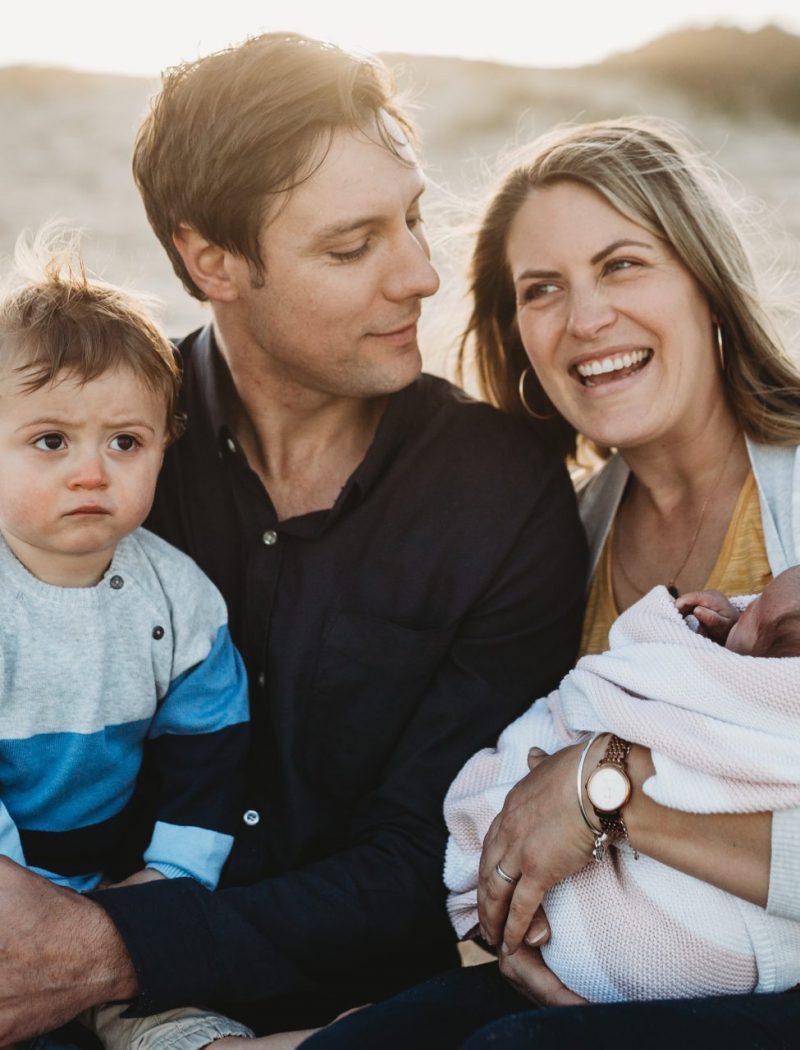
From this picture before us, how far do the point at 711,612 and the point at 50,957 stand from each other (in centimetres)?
127

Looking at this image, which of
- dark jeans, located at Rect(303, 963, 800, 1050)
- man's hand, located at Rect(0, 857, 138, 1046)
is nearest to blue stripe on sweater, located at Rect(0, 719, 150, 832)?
man's hand, located at Rect(0, 857, 138, 1046)

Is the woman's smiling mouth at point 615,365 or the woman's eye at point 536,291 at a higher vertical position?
the woman's eye at point 536,291

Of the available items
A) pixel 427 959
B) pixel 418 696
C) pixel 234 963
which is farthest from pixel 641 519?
pixel 234 963

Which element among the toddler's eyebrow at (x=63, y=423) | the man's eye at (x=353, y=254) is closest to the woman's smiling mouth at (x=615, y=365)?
the man's eye at (x=353, y=254)

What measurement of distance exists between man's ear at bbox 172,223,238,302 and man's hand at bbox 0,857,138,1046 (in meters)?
1.37

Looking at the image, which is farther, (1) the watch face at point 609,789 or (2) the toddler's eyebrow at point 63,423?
(2) the toddler's eyebrow at point 63,423

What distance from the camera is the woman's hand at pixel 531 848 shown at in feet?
6.57

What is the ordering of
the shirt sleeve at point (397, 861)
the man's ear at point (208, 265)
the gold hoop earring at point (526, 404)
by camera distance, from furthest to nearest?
the gold hoop earring at point (526, 404) < the man's ear at point (208, 265) < the shirt sleeve at point (397, 861)

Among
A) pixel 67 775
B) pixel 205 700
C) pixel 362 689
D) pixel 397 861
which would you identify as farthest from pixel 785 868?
pixel 67 775

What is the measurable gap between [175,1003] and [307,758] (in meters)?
0.57

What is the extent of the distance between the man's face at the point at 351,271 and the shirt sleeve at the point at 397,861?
0.45m

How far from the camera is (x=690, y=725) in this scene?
6.19 feet

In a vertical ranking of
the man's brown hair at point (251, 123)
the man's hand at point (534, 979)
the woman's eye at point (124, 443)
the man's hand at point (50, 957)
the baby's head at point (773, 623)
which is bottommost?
the man's hand at point (50, 957)

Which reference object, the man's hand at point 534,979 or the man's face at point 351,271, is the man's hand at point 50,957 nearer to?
the man's hand at point 534,979
